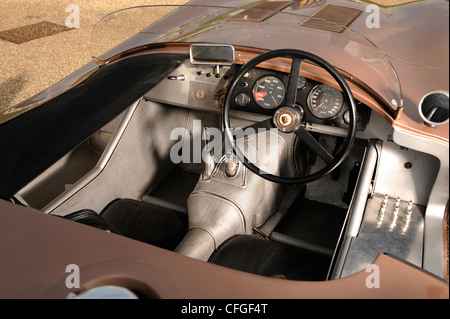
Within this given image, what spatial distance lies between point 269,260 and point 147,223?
26.6 inches

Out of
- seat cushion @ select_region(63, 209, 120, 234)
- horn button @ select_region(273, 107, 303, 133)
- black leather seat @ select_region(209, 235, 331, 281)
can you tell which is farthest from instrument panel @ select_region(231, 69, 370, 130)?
seat cushion @ select_region(63, 209, 120, 234)

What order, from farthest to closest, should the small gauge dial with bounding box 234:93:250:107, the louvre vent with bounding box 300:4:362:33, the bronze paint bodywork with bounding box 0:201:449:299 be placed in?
1. the small gauge dial with bounding box 234:93:250:107
2. the louvre vent with bounding box 300:4:362:33
3. the bronze paint bodywork with bounding box 0:201:449:299

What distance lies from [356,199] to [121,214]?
120 centimetres

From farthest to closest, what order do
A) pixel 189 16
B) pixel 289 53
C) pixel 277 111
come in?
pixel 189 16, pixel 277 111, pixel 289 53

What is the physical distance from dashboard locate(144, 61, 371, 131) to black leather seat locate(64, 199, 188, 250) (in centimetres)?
70

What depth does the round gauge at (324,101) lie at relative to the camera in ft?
6.30

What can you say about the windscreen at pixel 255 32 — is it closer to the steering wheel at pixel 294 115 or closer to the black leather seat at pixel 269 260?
the steering wheel at pixel 294 115

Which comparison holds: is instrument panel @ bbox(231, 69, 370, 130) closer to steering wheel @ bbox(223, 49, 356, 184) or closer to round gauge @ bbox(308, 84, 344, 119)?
round gauge @ bbox(308, 84, 344, 119)

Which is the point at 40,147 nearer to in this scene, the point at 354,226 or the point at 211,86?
the point at 211,86

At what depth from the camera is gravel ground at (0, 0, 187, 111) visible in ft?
13.6

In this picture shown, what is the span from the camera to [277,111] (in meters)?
1.72

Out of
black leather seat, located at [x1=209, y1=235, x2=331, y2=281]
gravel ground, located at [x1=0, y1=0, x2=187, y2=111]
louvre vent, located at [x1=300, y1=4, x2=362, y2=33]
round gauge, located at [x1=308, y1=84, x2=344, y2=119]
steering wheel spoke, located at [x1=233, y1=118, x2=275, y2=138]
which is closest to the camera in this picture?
black leather seat, located at [x1=209, y1=235, x2=331, y2=281]

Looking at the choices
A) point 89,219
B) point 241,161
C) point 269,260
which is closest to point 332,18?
point 241,161
